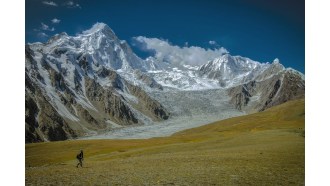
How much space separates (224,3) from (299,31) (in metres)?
5.58

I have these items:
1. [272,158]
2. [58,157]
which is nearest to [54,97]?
[58,157]

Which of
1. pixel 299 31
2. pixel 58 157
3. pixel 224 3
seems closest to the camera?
pixel 299 31
